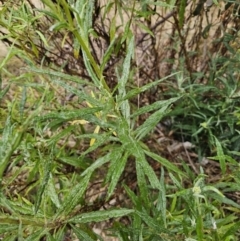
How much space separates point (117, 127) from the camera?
1.17m

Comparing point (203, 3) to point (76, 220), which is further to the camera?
point (203, 3)

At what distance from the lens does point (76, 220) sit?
3.66ft

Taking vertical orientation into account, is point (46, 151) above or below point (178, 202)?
above

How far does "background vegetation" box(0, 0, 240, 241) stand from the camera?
1.11 m

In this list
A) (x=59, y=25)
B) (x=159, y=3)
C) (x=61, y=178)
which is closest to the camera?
(x=59, y=25)

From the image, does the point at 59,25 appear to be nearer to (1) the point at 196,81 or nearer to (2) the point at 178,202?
(2) the point at 178,202

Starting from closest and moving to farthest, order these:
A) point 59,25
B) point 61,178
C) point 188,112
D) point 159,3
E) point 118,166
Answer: point 59,25 < point 118,166 < point 159,3 < point 61,178 < point 188,112

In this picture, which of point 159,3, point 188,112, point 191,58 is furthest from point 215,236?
point 191,58

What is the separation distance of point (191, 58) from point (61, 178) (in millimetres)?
925

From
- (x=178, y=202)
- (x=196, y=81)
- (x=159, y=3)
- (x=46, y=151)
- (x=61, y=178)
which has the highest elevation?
(x=159, y=3)

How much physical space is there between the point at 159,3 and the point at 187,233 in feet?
2.24

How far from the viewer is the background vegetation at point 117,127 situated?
1108 mm

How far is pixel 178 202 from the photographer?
5.52 feet

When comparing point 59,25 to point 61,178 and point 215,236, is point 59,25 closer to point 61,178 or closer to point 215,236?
point 215,236
